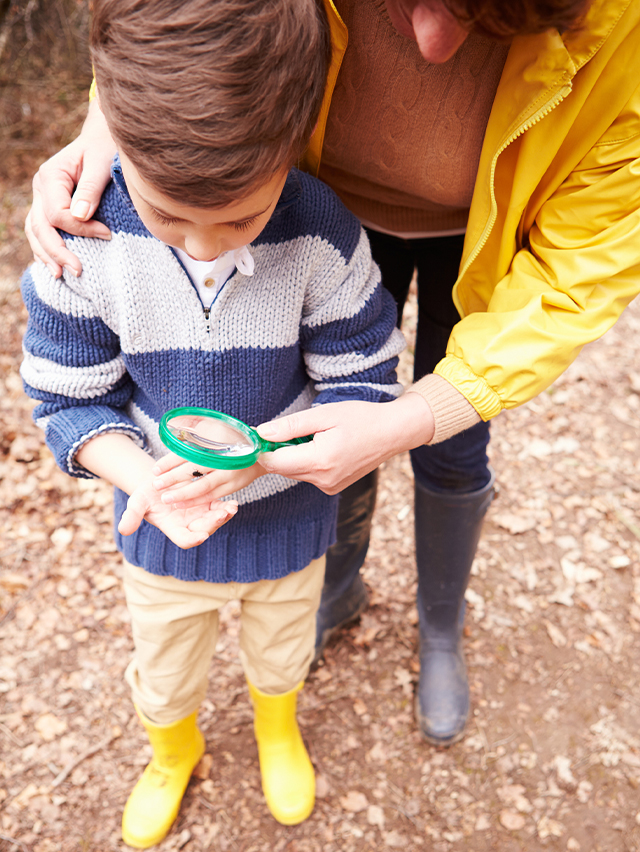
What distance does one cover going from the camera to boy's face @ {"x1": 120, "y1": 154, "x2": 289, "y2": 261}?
112 centimetres

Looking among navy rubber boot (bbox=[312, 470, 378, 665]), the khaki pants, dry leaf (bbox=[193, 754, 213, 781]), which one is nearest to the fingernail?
the khaki pants

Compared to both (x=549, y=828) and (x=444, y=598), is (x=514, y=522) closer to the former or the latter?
(x=444, y=598)

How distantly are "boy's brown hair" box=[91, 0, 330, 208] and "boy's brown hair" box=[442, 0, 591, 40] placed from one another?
245 millimetres

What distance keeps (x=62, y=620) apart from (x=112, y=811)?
0.77m

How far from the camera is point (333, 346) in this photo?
152cm

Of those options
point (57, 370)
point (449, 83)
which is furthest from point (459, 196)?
point (57, 370)

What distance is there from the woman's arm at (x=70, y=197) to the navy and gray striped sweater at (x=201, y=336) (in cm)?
3

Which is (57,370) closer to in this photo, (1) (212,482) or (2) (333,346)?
(1) (212,482)

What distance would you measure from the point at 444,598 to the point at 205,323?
5.05 ft

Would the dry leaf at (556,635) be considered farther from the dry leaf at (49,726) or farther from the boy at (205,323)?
the dry leaf at (49,726)

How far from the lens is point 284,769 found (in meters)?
2.25

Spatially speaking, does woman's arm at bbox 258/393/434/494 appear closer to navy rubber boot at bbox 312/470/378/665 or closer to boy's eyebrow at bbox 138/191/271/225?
boy's eyebrow at bbox 138/191/271/225

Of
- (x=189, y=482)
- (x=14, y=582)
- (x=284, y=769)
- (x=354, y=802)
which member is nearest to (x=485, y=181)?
(x=189, y=482)

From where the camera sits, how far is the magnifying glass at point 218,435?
4.15ft
